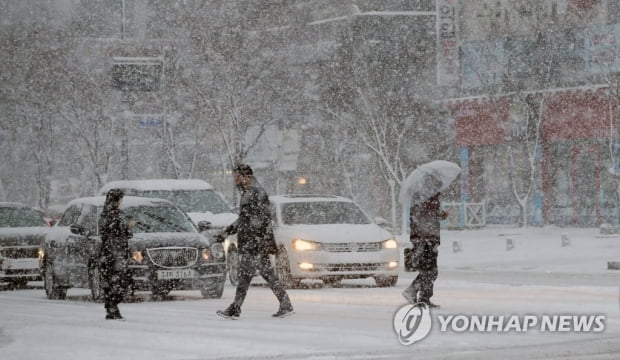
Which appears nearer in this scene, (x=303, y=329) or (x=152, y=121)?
(x=303, y=329)

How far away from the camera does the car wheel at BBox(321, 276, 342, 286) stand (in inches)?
863

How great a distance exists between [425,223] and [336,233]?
6.16 m

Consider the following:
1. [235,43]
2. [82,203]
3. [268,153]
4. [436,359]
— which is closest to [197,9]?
[235,43]

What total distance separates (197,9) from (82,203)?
29.3 m

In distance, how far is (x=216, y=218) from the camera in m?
25.5

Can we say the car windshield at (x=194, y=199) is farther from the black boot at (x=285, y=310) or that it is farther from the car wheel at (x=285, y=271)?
the black boot at (x=285, y=310)

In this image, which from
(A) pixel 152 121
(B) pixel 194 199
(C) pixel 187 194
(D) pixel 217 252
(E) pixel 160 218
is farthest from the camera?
(A) pixel 152 121

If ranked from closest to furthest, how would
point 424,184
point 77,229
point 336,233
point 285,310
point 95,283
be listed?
point 285,310, point 424,184, point 95,283, point 77,229, point 336,233

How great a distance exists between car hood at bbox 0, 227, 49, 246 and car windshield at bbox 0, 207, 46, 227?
106 cm

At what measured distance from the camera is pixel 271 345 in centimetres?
1254

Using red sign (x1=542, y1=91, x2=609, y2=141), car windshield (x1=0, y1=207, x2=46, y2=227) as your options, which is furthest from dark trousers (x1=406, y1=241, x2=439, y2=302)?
red sign (x1=542, y1=91, x2=609, y2=141)

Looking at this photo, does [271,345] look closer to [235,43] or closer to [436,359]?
[436,359]

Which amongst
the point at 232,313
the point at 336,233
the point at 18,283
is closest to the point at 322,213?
the point at 336,233

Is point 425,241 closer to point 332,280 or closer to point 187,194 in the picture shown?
point 332,280
